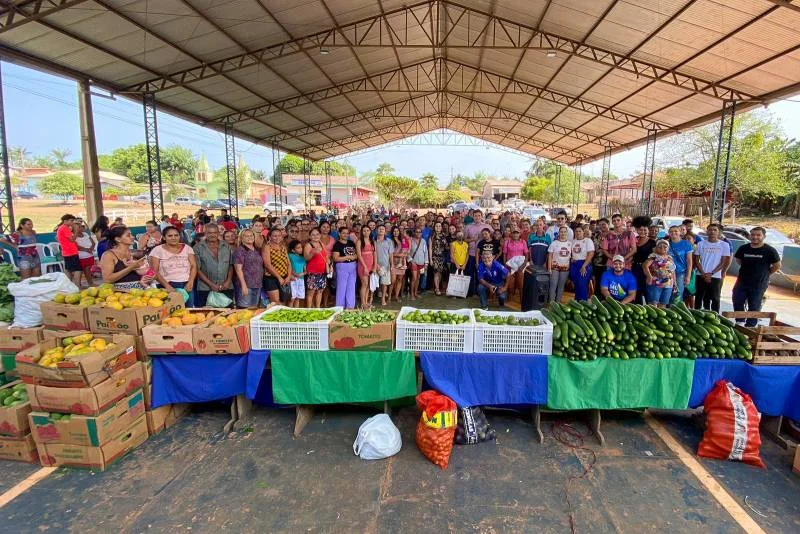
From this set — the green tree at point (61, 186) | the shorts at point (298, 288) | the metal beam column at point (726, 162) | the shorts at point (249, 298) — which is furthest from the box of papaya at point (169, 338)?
the green tree at point (61, 186)

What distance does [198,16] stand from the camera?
30.0 feet

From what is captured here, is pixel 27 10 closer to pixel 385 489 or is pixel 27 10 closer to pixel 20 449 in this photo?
pixel 20 449

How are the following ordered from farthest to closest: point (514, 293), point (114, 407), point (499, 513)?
point (514, 293), point (114, 407), point (499, 513)

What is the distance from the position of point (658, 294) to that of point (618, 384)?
2.55m

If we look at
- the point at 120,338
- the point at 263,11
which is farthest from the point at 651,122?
the point at 120,338

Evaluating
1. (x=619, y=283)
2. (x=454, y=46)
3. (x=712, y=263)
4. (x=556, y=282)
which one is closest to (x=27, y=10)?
(x=454, y=46)

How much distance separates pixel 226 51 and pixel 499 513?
1270 cm

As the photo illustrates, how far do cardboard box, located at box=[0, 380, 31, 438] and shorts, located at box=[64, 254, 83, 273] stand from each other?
6.09 m

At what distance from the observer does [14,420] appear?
3.18 m

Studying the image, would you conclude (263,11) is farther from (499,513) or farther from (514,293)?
(499,513)

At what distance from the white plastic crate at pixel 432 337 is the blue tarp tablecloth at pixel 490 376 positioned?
0.06m

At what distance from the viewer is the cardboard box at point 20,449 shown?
3.22m

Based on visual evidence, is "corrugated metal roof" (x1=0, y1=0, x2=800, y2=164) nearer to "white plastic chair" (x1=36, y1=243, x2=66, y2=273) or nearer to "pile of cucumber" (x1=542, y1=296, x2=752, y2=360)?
"white plastic chair" (x1=36, y1=243, x2=66, y2=273)

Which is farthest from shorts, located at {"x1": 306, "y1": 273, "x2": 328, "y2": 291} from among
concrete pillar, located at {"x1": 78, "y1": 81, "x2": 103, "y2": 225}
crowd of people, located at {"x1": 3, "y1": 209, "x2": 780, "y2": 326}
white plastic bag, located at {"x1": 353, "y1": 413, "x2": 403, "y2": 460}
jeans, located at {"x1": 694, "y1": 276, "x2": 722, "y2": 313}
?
concrete pillar, located at {"x1": 78, "y1": 81, "x2": 103, "y2": 225}
